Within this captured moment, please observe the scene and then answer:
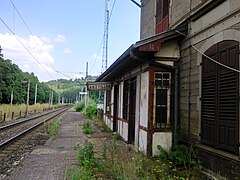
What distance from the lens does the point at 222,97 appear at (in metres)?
5.48

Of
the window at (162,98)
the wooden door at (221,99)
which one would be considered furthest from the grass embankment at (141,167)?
the window at (162,98)

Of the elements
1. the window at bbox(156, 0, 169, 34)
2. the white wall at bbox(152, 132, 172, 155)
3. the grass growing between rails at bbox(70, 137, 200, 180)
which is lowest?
the grass growing between rails at bbox(70, 137, 200, 180)

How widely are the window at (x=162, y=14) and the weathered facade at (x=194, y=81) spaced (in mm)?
33

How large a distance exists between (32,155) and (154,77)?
4185 mm

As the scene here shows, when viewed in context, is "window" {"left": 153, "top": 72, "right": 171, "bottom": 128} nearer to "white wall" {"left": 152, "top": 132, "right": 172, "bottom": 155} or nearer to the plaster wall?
"white wall" {"left": 152, "top": 132, "right": 172, "bottom": 155}

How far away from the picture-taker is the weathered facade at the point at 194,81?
17.0 feet

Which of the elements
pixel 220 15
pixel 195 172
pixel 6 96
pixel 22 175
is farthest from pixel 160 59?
pixel 6 96

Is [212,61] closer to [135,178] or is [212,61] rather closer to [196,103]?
[196,103]

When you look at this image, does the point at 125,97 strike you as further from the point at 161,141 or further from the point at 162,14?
the point at 161,141

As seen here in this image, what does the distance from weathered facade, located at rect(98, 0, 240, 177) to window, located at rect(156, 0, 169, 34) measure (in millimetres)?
33

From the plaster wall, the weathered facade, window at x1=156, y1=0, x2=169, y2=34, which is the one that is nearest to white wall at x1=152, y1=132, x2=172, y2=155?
the weathered facade

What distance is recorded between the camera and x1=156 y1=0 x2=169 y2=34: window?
9262 mm

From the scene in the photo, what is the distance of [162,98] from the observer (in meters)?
7.70

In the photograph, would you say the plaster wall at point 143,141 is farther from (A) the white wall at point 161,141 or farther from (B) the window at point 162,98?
(B) the window at point 162,98
